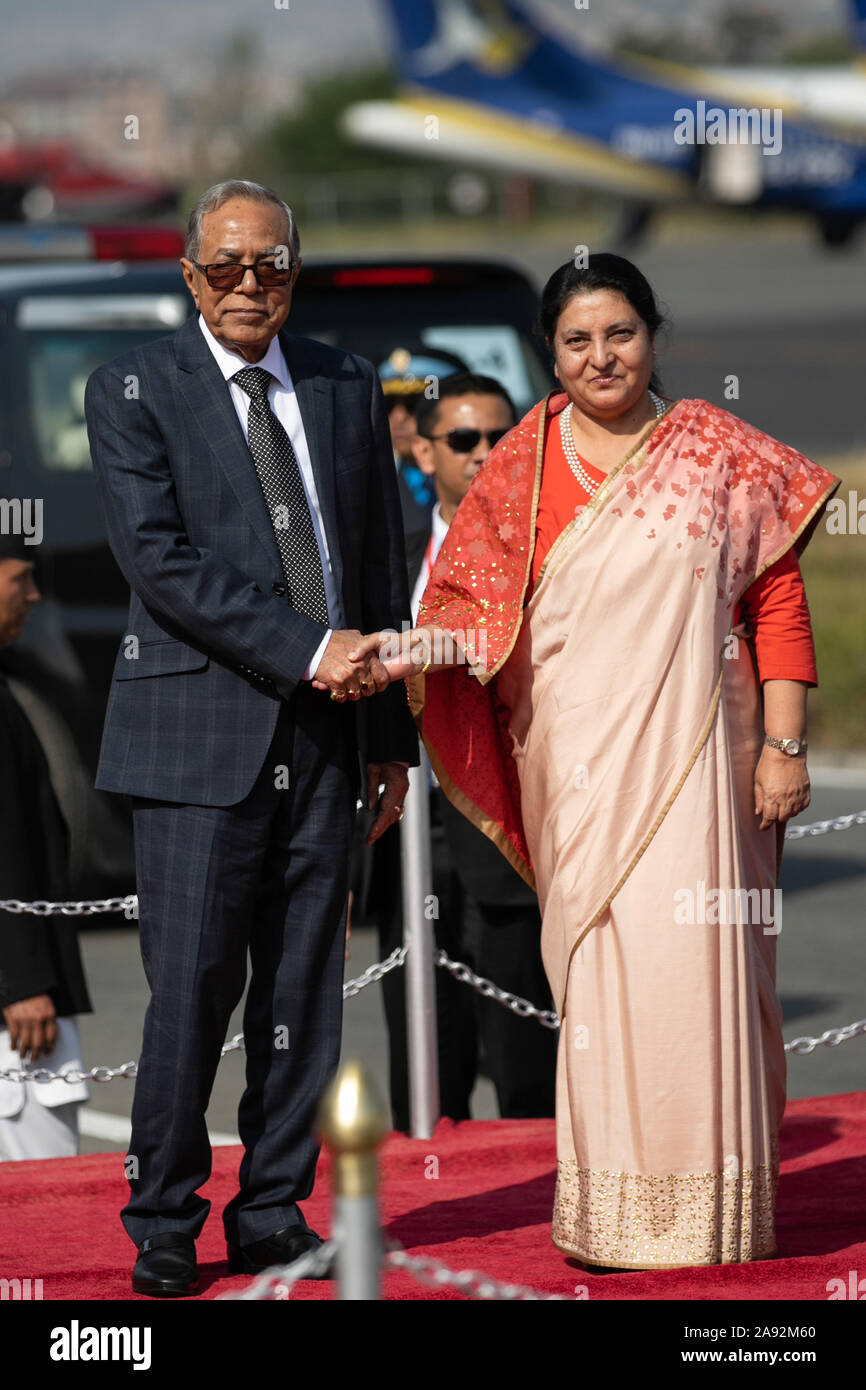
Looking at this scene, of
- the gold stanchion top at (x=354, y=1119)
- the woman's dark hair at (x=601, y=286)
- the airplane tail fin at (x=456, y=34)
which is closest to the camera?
the gold stanchion top at (x=354, y=1119)

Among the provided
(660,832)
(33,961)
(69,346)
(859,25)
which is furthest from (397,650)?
(859,25)

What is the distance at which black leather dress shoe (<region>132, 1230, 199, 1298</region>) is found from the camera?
12.8 ft

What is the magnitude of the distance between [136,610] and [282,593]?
29 centimetres

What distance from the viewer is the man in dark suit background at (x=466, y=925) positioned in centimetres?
543

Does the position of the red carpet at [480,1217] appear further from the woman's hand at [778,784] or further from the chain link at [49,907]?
the woman's hand at [778,784]

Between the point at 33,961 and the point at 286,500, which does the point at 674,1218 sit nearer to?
the point at 286,500


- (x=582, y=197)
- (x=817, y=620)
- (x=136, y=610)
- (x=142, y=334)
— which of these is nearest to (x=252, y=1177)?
(x=136, y=610)

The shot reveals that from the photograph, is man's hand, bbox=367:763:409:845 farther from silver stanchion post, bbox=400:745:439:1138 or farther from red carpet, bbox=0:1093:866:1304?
silver stanchion post, bbox=400:745:439:1138

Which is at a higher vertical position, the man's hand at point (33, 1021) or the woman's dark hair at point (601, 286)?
the woman's dark hair at point (601, 286)

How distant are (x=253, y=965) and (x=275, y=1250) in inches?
20.9

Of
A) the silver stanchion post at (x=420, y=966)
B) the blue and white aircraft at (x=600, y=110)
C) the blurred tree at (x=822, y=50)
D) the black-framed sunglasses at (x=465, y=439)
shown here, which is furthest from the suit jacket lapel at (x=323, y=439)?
the blurred tree at (x=822, y=50)

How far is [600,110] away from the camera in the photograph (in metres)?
→ 46.7

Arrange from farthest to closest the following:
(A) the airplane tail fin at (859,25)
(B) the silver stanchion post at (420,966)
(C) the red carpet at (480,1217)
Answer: (A) the airplane tail fin at (859,25) < (B) the silver stanchion post at (420,966) < (C) the red carpet at (480,1217)

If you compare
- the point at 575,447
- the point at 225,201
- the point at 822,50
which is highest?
the point at 822,50
